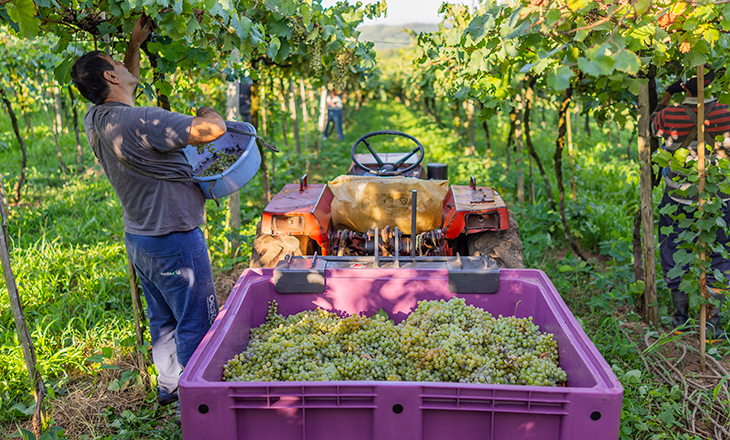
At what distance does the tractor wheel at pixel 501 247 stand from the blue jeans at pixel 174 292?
5.85 ft

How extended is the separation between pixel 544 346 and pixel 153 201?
1971 millimetres

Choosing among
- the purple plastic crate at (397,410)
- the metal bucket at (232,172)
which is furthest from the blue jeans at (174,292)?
the purple plastic crate at (397,410)

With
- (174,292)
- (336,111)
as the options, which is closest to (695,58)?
(174,292)

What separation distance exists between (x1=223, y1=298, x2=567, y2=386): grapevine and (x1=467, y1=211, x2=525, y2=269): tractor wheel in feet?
2.83

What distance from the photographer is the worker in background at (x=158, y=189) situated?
2213 mm

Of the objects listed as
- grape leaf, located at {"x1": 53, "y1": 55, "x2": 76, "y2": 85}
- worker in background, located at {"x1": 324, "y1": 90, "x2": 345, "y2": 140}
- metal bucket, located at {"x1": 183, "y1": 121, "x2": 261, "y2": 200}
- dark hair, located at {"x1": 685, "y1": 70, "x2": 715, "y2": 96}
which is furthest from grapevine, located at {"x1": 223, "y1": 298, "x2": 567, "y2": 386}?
worker in background, located at {"x1": 324, "y1": 90, "x2": 345, "y2": 140}

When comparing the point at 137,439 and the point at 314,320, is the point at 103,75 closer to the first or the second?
the point at 314,320

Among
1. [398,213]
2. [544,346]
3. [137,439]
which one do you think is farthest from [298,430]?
[398,213]

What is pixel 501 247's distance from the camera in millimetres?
3342

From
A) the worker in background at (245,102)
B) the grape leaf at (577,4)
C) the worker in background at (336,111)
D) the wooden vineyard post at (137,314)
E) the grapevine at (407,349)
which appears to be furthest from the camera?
the worker in background at (336,111)

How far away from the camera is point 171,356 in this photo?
2.78m

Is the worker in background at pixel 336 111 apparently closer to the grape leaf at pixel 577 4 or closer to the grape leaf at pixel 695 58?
the grape leaf at pixel 695 58

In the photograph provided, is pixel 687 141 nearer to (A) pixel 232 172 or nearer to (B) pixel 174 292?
(A) pixel 232 172

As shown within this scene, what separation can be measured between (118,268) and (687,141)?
4569mm
